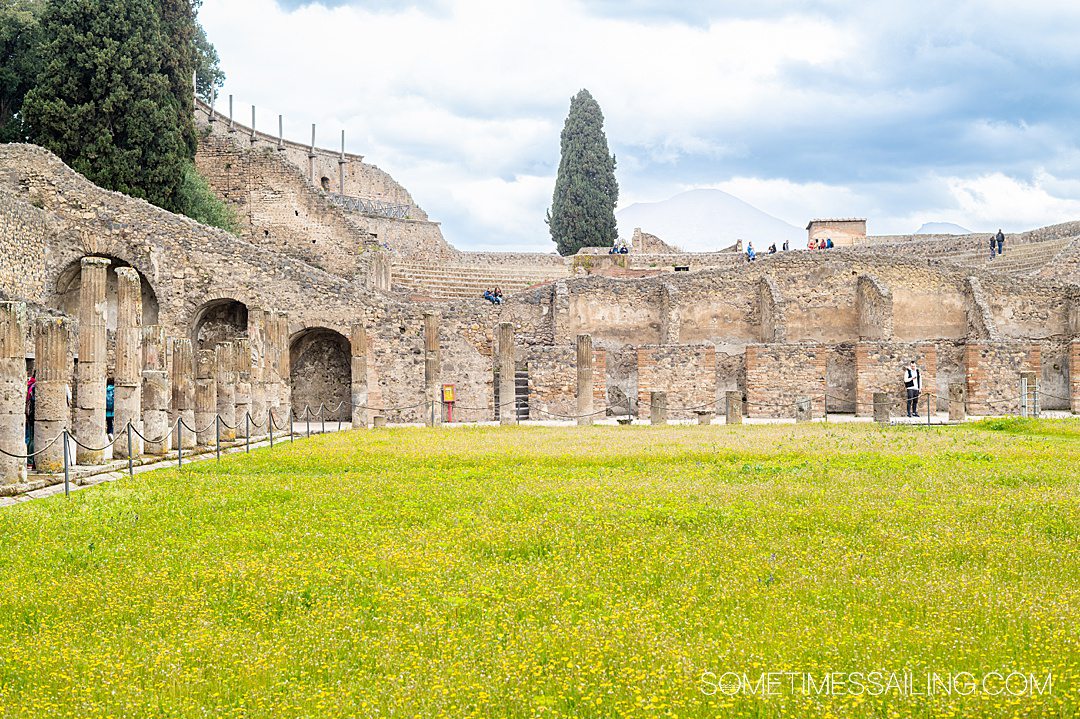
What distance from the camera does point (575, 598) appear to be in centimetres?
643

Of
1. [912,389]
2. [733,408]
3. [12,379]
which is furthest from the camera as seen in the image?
[912,389]

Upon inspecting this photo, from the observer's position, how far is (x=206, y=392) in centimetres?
1942

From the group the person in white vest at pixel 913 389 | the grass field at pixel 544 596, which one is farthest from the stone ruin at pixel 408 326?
the grass field at pixel 544 596

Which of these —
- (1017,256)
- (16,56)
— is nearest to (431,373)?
(16,56)

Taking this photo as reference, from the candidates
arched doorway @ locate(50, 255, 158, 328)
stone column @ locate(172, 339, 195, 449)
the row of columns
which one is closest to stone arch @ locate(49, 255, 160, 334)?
arched doorway @ locate(50, 255, 158, 328)

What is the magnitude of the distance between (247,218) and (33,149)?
13.7 meters

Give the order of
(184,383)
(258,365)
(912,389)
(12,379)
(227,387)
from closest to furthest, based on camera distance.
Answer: (12,379) → (184,383) → (227,387) → (258,365) → (912,389)

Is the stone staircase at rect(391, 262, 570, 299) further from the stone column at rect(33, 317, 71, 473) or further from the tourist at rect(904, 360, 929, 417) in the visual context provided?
the stone column at rect(33, 317, 71, 473)

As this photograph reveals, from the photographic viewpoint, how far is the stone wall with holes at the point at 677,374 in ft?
94.5

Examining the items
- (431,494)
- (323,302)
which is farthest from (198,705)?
(323,302)

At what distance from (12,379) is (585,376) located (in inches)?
635

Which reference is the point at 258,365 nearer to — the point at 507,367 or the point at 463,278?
the point at 507,367

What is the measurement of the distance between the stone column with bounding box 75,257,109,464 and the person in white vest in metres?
21.7

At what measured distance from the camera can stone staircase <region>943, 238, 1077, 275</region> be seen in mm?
40969
